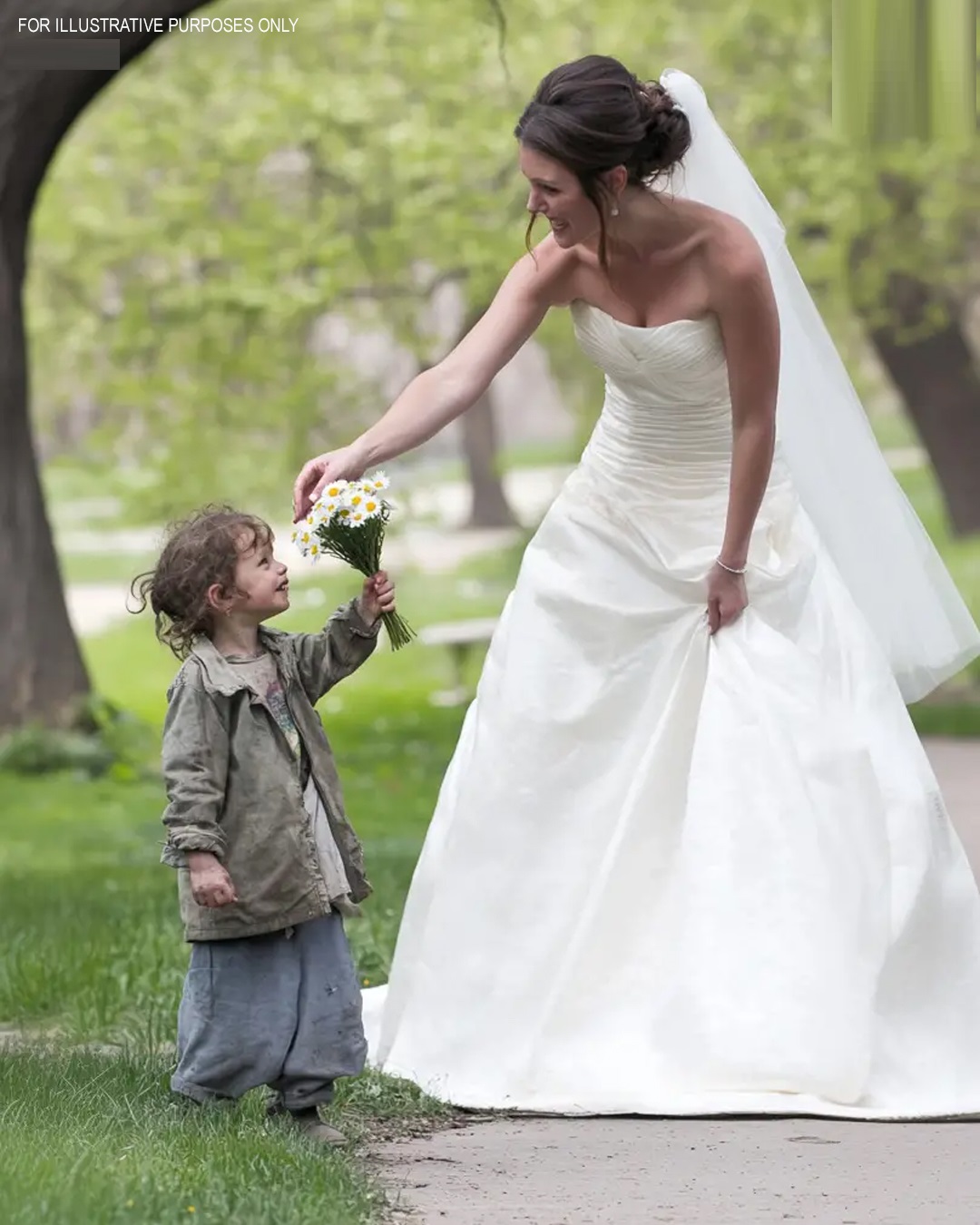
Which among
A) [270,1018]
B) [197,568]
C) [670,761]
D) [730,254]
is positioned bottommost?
[270,1018]

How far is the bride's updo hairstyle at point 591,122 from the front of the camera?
4699mm

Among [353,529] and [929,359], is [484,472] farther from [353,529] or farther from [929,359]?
[353,529]

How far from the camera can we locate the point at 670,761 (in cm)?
506

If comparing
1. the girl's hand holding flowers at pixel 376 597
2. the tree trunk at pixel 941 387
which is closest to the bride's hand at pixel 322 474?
the girl's hand holding flowers at pixel 376 597

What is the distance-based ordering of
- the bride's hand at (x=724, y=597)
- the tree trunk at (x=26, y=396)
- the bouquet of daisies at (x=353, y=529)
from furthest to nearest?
1. the tree trunk at (x=26, y=396)
2. the bride's hand at (x=724, y=597)
3. the bouquet of daisies at (x=353, y=529)

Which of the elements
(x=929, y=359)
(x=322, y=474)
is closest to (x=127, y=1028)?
(x=322, y=474)

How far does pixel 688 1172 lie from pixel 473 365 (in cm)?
195

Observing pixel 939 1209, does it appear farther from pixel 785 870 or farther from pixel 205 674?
pixel 205 674

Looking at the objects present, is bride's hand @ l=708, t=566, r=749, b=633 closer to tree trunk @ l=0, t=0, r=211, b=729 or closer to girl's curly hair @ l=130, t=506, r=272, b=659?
girl's curly hair @ l=130, t=506, r=272, b=659

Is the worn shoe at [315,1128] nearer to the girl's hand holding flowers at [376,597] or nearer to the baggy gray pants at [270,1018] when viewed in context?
the baggy gray pants at [270,1018]

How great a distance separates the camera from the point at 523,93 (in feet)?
57.2

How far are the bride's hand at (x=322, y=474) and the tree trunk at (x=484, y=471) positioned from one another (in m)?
20.2
